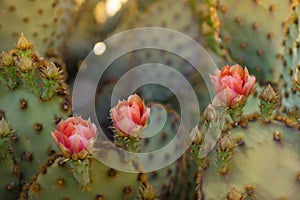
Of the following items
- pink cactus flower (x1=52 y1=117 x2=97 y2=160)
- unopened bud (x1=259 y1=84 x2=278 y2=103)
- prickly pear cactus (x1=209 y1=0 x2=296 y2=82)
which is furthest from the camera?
prickly pear cactus (x1=209 y1=0 x2=296 y2=82)

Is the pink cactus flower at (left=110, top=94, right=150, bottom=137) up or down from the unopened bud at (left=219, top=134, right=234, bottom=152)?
up

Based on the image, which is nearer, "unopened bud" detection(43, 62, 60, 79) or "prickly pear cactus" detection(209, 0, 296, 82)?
"unopened bud" detection(43, 62, 60, 79)

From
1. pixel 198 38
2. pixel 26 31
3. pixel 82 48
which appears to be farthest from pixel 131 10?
pixel 26 31

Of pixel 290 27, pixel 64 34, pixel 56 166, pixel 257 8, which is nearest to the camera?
pixel 56 166

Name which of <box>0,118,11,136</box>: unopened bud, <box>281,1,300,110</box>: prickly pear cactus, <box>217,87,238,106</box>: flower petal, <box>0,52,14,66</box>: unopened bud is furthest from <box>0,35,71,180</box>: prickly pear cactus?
<box>281,1,300,110</box>: prickly pear cactus

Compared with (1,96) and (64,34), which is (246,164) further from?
(64,34)

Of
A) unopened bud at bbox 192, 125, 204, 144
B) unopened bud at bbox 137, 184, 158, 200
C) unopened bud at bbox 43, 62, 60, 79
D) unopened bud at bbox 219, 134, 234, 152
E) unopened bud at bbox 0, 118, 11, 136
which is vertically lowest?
unopened bud at bbox 137, 184, 158, 200

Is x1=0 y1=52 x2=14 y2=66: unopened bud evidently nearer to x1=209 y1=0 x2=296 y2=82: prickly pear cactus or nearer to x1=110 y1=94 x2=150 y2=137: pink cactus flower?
x1=110 y1=94 x2=150 y2=137: pink cactus flower
